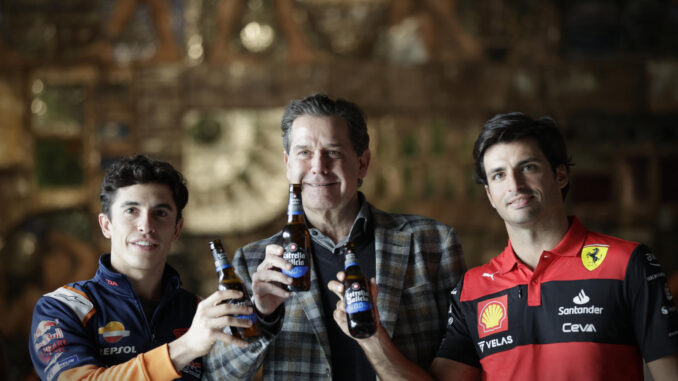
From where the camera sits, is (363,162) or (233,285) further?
(363,162)

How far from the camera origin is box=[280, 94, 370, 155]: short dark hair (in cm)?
236

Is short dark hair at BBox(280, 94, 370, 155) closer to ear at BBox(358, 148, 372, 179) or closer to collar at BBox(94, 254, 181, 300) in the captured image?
ear at BBox(358, 148, 372, 179)

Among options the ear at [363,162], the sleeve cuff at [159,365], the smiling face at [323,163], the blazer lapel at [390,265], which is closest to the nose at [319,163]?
the smiling face at [323,163]

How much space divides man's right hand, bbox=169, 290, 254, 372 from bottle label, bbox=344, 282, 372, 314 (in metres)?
0.30

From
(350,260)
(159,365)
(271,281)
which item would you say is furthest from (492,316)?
(159,365)

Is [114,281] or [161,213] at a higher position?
[161,213]

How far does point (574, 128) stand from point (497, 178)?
3.96 meters

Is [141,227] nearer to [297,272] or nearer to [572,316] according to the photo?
[297,272]

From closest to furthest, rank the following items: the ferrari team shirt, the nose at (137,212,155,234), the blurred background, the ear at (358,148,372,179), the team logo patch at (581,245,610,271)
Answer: the ferrari team shirt → the team logo patch at (581,245,610,271) → the nose at (137,212,155,234) → the ear at (358,148,372,179) → the blurred background

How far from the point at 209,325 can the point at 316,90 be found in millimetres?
4012

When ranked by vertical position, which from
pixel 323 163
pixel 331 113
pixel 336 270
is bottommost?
pixel 336 270

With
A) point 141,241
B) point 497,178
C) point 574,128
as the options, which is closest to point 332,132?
point 497,178

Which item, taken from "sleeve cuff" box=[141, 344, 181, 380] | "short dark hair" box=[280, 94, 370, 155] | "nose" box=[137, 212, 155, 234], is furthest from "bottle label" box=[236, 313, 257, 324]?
"short dark hair" box=[280, 94, 370, 155]

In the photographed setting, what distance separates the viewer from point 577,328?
1.88 m
